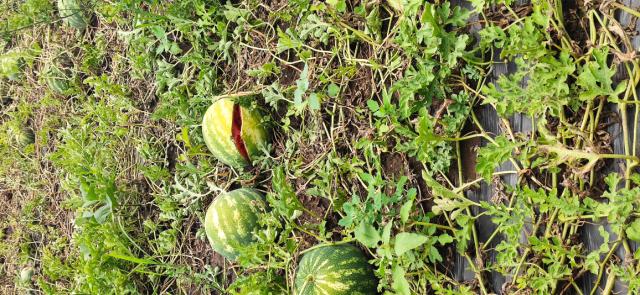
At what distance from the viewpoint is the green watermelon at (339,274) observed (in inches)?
82.1

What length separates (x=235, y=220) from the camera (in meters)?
2.47

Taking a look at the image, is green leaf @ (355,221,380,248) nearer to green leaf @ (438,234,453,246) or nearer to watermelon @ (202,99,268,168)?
green leaf @ (438,234,453,246)

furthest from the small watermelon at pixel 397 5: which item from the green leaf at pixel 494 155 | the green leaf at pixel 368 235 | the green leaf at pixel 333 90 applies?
the green leaf at pixel 368 235

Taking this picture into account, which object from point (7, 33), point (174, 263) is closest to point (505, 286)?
point (174, 263)

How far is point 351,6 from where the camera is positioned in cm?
229

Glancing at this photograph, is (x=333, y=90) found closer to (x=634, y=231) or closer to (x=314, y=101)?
(x=314, y=101)

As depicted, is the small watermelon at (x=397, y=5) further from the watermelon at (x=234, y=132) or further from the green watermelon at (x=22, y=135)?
the green watermelon at (x=22, y=135)

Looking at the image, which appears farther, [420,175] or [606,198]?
[420,175]

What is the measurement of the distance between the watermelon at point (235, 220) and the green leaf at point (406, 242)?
0.77 m

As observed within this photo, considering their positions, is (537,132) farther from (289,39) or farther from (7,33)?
(7,33)

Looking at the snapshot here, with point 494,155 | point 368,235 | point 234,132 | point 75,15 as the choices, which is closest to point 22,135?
point 75,15

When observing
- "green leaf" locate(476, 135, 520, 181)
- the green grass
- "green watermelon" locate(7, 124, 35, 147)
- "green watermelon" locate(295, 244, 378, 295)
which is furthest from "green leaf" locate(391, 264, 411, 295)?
"green watermelon" locate(7, 124, 35, 147)

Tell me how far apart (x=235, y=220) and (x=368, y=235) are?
75cm

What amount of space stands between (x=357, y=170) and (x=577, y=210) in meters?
0.85
